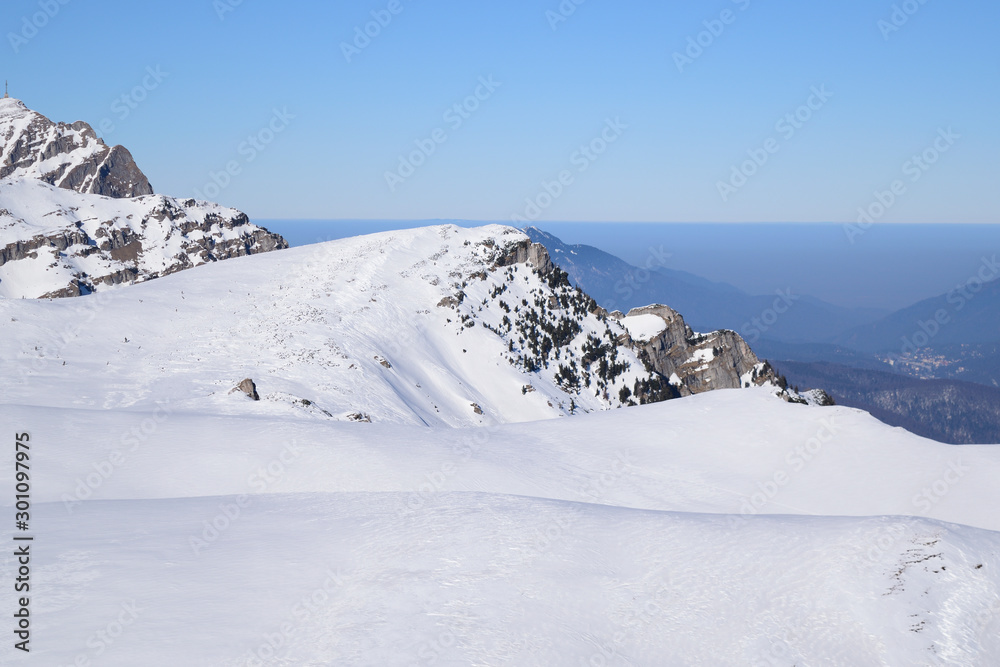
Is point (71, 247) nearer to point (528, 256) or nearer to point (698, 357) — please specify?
point (528, 256)

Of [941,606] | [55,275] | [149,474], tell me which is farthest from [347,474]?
[55,275]

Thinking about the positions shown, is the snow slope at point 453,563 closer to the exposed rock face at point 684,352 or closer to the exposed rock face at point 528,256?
the exposed rock face at point 684,352

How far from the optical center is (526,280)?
9412 cm

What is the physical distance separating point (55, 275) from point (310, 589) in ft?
623

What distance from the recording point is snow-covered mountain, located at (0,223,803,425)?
4362 centimetres

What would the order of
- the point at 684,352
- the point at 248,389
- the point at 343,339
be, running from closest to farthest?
the point at 248,389, the point at 343,339, the point at 684,352

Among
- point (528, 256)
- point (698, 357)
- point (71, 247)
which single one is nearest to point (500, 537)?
point (528, 256)

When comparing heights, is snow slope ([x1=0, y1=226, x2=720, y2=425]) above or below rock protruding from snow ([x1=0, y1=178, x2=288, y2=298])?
above

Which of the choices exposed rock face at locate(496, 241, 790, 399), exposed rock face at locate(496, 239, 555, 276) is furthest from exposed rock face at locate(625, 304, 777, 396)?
exposed rock face at locate(496, 239, 555, 276)

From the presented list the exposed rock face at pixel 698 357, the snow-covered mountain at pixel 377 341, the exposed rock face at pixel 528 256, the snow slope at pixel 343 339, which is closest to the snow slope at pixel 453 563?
the snow-covered mountain at pixel 377 341

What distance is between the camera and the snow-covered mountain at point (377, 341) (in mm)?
43625

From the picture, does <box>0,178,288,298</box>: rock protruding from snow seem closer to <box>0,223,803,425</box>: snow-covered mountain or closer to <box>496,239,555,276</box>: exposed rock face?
<box>0,223,803,425</box>: snow-covered mountain

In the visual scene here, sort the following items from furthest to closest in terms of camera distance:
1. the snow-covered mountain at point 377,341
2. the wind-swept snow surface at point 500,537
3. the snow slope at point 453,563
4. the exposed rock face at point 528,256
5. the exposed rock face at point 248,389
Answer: the exposed rock face at point 528,256, the snow-covered mountain at point 377,341, the exposed rock face at point 248,389, the wind-swept snow surface at point 500,537, the snow slope at point 453,563

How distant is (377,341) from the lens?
65.9 metres
